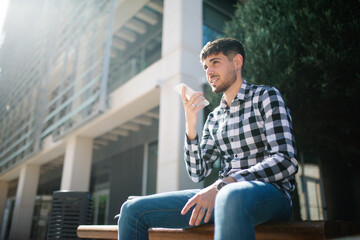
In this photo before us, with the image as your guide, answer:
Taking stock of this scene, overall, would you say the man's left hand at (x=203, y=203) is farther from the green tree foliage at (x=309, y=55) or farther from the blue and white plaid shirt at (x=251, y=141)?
the green tree foliage at (x=309, y=55)

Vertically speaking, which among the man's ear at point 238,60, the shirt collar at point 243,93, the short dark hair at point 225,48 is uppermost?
the short dark hair at point 225,48

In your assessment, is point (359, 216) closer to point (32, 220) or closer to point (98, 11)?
point (98, 11)

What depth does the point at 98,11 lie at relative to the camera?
10.5 m

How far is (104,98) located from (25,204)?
31.0ft

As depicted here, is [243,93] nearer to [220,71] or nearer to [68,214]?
[220,71]

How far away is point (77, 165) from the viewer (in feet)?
36.4

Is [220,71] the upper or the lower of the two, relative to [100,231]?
upper

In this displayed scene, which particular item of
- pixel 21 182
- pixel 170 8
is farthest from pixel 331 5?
pixel 21 182

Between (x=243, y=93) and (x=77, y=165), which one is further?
(x=77, y=165)

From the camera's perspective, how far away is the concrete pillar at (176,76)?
6.83 m

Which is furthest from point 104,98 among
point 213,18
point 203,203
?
point 203,203

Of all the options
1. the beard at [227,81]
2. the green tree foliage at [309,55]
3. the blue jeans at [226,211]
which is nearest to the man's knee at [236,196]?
the blue jeans at [226,211]

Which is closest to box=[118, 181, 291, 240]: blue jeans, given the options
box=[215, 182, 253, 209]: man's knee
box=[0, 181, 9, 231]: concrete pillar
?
box=[215, 182, 253, 209]: man's knee

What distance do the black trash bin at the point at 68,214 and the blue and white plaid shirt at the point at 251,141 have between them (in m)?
2.12
